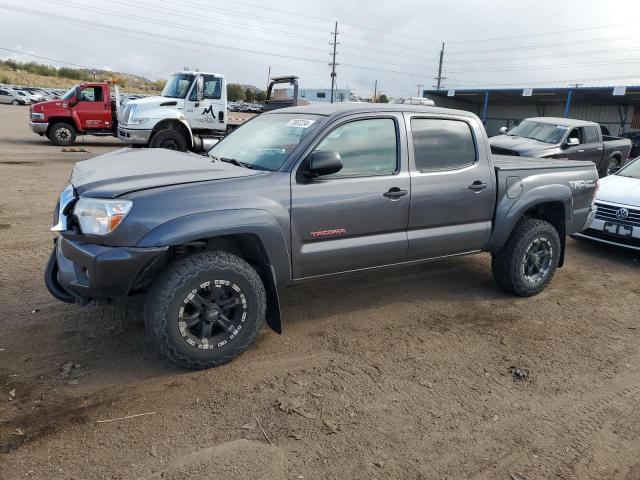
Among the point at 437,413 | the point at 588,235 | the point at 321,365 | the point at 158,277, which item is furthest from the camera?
the point at 588,235

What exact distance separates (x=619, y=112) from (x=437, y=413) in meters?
33.8

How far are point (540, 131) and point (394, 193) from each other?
10.1 metres

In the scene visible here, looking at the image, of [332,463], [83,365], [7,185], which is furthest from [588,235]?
[7,185]

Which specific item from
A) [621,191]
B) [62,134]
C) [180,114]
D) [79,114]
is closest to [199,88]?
[180,114]

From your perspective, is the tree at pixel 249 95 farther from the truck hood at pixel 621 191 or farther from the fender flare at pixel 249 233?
the fender flare at pixel 249 233

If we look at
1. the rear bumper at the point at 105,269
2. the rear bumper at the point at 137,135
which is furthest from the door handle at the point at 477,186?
the rear bumper at the point at 137,135

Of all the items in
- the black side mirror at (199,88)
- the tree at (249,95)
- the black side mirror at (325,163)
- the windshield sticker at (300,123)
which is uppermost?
the tree at (249,95)

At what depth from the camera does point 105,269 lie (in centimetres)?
318

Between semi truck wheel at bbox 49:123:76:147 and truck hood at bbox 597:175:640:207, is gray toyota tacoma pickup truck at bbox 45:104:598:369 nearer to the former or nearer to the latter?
truck hood at bbox 597:175:640:207

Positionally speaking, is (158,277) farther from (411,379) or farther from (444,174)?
(444,174)

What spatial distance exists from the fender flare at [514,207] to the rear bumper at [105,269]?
10.1 feet

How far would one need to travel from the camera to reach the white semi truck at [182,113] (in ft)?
45.9

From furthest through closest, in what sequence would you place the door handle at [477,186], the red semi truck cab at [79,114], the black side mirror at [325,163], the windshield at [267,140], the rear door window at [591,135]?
1. the red semi truck cab at [79,114]
2. the rear door window at [591,135]
3. the door handle at [477,186]
4. the windshield at [267,140]
5. the black side mirror at [325,163]

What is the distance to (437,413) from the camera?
318 centimetres
